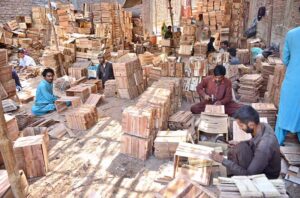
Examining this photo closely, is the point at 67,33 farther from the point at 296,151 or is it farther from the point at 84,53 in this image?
the point at 296,151

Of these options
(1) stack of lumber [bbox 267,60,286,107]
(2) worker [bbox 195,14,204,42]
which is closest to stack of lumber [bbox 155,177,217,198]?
(1) stack of lumber [bbox 267,60,286,107]

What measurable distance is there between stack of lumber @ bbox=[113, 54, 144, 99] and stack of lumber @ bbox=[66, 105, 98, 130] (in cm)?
198

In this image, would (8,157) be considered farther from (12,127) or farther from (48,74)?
(48,74)

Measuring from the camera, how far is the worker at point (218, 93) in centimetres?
634

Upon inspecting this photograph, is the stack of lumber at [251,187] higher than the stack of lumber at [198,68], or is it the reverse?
the stack of lumber at [198,68]

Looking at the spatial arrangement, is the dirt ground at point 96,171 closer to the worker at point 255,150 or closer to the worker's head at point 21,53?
the worker at point 255,150

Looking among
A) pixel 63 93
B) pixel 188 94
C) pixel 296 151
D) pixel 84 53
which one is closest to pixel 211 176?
A: pixel 296 151

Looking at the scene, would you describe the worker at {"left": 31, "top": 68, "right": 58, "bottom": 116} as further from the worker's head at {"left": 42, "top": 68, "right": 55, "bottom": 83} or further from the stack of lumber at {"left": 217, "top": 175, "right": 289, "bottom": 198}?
the stack of lumber at {"left": 217, "top": 175, "right": 289, "bottom": 198}

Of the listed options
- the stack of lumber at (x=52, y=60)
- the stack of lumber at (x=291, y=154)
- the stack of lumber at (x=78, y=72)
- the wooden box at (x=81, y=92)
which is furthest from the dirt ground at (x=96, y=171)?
the stack of lumber at (x=52, y=60)

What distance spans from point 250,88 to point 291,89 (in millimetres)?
3319

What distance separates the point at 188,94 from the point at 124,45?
10.3 metres

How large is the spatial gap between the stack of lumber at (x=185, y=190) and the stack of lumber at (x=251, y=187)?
0.36 m

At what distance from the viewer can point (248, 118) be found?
318 centimetres

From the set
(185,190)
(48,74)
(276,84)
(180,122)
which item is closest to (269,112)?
(276,84)
